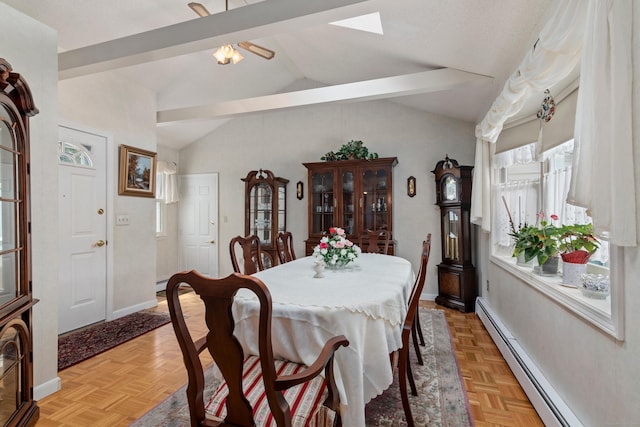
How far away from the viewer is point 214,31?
2094 millimetres

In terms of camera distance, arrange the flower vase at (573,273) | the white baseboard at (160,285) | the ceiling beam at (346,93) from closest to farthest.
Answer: the flower vase at (573,273) < the ceiling beam at (346,93) < the white baseboard at (160,285)

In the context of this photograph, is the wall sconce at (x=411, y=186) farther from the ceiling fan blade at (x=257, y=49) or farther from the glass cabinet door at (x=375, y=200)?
the ceiling fan blade at (x=257, y=49)

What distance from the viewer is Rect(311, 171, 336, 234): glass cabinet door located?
449 cm

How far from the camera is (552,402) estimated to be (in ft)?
5.46

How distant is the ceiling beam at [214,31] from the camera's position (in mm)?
1869

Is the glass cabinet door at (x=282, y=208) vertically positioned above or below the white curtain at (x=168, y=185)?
below

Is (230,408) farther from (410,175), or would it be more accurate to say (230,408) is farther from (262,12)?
(410,175)

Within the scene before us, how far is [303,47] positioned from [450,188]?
8.39 ft

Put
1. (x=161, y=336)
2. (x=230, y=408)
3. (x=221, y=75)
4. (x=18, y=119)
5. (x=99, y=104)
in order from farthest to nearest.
Answer: (x=221, y=75), (x=99, y=104), (x=161, y=336), (x=18, y=119), (x=230, y=408)

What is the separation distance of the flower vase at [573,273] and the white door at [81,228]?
4.17 metres

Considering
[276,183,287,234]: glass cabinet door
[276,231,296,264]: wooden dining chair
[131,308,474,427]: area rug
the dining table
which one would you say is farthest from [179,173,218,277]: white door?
the dining table

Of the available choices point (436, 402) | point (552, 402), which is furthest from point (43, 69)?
point (552, 402)

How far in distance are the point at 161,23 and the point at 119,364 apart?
315 centimetres

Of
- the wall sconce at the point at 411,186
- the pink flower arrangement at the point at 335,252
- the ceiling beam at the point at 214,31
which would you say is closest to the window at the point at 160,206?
the ceiling beam at the point at 214,31
